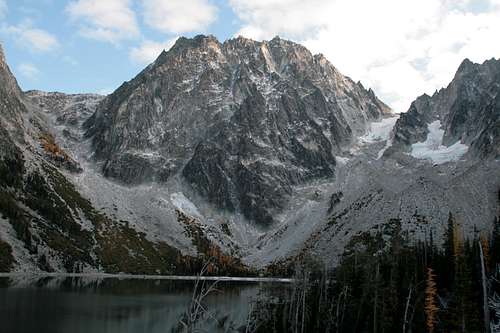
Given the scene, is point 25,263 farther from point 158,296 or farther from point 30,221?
point 158,296

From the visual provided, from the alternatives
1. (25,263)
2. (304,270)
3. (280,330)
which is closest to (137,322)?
(280,330)

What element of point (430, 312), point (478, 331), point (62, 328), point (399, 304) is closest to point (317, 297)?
point (399, 304)

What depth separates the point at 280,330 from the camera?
9081 centimetres

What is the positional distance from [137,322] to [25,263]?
326ft

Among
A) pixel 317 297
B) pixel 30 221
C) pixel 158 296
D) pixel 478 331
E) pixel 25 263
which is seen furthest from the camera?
pixel 30 221

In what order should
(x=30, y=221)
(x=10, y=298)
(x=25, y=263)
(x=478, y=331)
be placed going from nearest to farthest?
1. (x=478, y=331)
2. (x=10, y=298)
3. (x=25, y=263)
4. (x=30, y=221)

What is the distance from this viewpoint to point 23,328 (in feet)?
221

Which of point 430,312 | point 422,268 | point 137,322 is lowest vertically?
point 137,322

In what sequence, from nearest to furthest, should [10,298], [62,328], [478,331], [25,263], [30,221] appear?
[478,331] < [62,328] < [10,298] < [25,263] < [30,221]

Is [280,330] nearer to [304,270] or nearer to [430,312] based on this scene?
[304,270]

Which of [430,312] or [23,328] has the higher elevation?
[430,312]

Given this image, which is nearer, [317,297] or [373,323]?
[373,323]

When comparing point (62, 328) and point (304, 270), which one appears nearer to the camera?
point (62, 328)

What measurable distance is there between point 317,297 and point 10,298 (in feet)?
189
